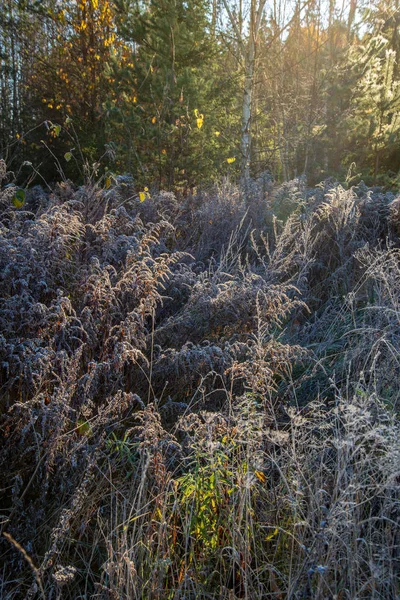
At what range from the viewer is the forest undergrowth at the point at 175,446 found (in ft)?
5.09

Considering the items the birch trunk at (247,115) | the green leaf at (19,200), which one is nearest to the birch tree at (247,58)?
the birch trunk at (247,115)

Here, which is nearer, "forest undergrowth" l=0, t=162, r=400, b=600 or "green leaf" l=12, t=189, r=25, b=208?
"forest undergrowth" l=0, t=162, r=400, b=600

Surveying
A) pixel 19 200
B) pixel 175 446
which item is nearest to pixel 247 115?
pixel 19 200

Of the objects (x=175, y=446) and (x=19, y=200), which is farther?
(x=19, y=200)

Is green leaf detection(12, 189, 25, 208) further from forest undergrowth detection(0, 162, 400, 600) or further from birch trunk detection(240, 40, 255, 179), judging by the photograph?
birch trunk detection(240, 40, 255, 179)

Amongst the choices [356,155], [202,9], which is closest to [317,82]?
[356,155]

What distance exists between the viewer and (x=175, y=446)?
6.52ft

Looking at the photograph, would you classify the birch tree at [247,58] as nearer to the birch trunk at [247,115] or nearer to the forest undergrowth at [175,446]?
the birch trunk at [247,115]

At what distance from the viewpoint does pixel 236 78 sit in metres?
9.41

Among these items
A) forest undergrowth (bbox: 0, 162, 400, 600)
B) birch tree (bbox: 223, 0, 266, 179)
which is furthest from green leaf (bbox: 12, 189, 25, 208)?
birch tree (bbox: 223, 0, 266, 179)

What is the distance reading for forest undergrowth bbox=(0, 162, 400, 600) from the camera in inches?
61.1

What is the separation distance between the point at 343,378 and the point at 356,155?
8184 mm

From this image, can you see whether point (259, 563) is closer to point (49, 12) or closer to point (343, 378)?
point (343, 378)

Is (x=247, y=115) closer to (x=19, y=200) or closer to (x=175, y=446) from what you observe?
(x=19, y=200)
